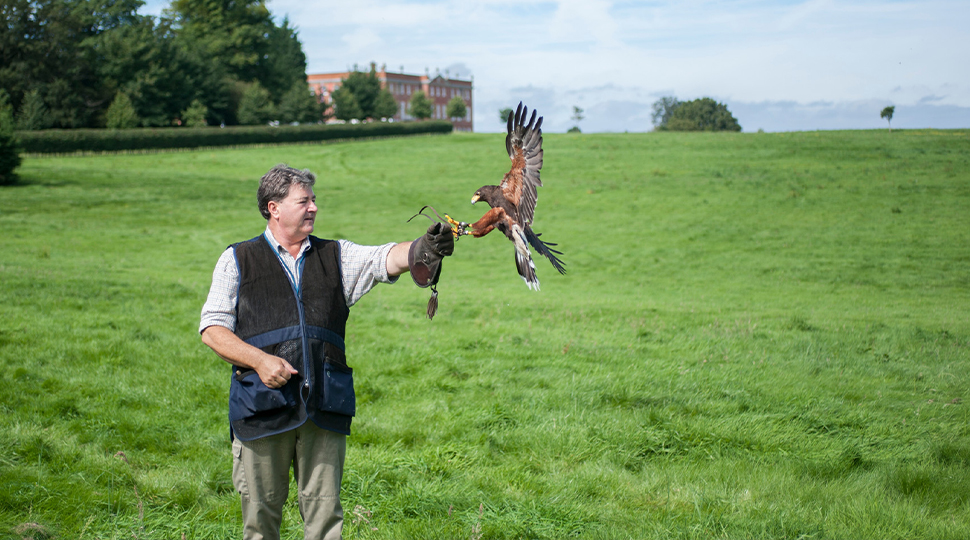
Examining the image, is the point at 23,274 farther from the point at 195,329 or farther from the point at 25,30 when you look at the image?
the point at 25,30

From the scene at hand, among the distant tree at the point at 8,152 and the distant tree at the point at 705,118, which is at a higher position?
the distant tree at the point at 705,118

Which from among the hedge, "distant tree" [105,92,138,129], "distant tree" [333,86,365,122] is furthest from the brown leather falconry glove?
"distant tree" [333,86,365,122]

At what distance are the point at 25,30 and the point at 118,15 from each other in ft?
56.1

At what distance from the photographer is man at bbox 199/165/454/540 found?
322 centimetres

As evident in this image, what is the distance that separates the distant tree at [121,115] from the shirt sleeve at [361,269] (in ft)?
200

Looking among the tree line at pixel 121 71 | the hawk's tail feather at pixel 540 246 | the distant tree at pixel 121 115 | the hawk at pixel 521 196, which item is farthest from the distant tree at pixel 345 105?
the hawk's tail feather at pixel 540 246

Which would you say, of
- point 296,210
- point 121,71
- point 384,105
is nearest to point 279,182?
point 296,210

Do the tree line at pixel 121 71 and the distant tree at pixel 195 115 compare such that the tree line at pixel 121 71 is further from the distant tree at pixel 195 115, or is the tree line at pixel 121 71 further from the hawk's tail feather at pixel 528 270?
the hawk's tail feather at pixel 528 270

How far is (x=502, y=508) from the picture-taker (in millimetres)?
4891

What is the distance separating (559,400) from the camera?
7.18 meters

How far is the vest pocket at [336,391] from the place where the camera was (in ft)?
10.7

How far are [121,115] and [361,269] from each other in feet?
203

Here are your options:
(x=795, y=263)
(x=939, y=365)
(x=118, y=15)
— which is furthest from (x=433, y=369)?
(x=118, y=15)

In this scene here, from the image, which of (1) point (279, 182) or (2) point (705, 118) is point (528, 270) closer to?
(1) point (279, 182)
